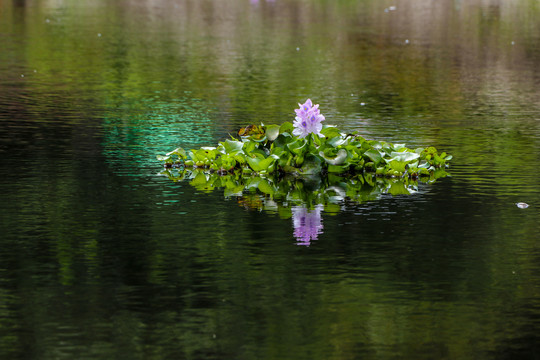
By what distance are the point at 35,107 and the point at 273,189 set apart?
6155mm

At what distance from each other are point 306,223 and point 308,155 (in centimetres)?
259

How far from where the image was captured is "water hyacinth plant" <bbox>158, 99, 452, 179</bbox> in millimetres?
11023

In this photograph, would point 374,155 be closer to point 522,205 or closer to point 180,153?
point 180,153

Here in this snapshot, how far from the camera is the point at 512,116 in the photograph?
15602mm

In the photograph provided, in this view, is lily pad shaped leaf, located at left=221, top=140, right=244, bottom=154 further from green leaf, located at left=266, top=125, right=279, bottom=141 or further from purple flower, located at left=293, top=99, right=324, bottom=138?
purple flower, located at left=293, top=99, right=324, bottom=138

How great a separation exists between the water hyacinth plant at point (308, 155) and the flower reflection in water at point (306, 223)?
1745 millimetres

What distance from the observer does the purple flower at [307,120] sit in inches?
432

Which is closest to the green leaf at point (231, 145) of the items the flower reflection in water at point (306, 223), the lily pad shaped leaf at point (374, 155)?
the lily pad shaped leaf at point (374, 155)

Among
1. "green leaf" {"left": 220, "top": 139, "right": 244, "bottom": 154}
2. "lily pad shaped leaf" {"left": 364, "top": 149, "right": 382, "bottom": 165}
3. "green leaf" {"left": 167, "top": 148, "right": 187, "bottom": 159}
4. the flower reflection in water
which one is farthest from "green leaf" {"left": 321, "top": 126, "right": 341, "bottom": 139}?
the flower reflection in water

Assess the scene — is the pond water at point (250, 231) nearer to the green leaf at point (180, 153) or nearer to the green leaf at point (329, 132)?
the green leaf at point (180, 153)

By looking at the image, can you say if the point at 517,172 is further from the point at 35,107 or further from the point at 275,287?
the point at 35,107

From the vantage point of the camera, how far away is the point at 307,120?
36.0 feet

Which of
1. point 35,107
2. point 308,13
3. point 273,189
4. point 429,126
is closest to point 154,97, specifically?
point 35,107

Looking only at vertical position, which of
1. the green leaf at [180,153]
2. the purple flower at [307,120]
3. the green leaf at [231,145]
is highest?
the purple flower at [307,120]
